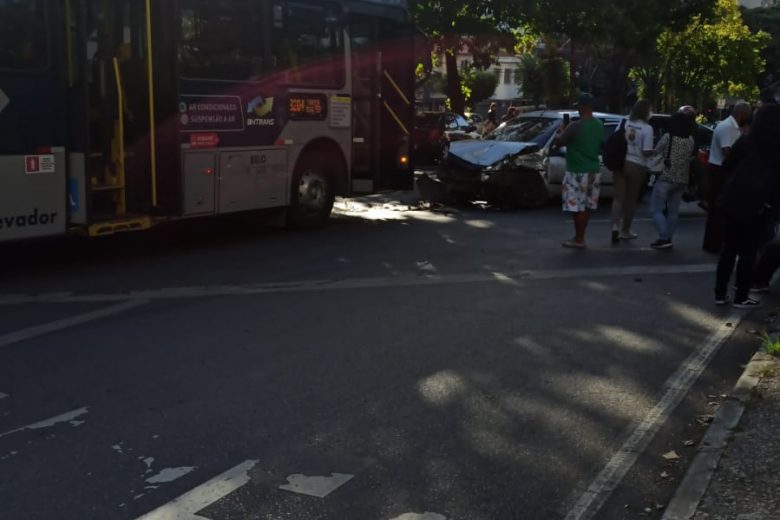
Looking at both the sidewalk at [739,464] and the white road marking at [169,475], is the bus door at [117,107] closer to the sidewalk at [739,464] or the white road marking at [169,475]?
the white road marking at [169,475]

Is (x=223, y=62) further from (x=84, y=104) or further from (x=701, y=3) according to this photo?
(x=701, y=3)

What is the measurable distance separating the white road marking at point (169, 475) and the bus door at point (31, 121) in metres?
5.13

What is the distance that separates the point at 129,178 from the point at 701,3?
21396 mm

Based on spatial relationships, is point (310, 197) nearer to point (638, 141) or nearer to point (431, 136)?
point (638, 141)

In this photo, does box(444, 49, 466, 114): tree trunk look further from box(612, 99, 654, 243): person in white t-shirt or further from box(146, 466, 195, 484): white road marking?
box(146, 466, 195, 484): white road marking

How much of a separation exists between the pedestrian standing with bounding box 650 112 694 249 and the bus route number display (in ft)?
14.6

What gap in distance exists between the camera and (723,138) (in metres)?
10.5

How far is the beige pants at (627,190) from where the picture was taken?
12.0 metres

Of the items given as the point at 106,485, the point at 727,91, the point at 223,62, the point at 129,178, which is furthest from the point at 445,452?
the point at 727,91

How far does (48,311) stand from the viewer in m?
7.66

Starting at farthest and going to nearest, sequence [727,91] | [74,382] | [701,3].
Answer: [727,91] < [701,3] < [74,382]

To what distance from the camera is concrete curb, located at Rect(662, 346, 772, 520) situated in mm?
4070

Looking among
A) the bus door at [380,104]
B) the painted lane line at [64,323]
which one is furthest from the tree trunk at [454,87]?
the painted lane line at [64,323]

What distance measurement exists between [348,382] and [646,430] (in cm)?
184
